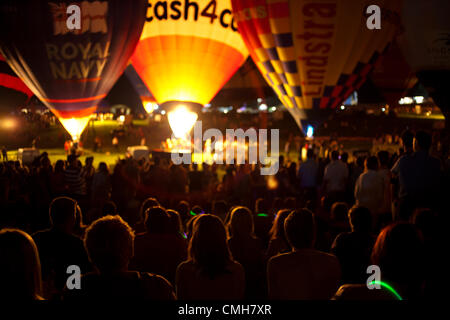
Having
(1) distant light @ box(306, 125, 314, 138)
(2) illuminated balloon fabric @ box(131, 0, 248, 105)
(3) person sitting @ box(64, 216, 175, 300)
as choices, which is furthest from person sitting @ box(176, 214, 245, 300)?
(2) illuminated balloon fabric @ box(131, 0, 248, 105)

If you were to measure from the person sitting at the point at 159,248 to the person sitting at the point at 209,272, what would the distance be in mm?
519

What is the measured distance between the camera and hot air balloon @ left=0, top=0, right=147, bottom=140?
7.76 metres

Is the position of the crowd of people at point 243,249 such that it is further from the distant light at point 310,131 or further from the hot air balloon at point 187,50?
the hot air balloon at point 187,50

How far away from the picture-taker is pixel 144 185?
677cm

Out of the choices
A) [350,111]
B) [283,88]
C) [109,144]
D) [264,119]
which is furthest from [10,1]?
[350,111]

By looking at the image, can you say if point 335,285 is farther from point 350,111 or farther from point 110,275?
point 350,111

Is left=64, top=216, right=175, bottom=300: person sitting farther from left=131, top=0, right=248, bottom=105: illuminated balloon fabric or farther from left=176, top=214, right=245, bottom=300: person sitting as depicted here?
left=131, top=0, right=248, bottom=105: illuminated balloon fabric

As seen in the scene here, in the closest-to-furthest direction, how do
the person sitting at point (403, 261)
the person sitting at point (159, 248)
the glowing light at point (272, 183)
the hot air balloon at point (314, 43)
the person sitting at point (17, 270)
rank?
the person sitting at point (17, 270)
the person sitting at point (403, 261)
the person sitting at point (159, 248)
the glowing light at point (272, 183)
the hot air balloon at point (314, 43)

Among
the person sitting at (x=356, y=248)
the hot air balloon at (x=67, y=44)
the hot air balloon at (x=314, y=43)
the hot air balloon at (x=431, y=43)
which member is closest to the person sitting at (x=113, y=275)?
the person sitting at (x=356, y=248)

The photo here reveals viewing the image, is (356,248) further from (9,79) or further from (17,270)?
(9,79)

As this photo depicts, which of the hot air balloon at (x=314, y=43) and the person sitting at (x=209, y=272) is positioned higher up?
the hot air balloon at (x=314, y=43)

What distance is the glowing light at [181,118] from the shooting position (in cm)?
1069

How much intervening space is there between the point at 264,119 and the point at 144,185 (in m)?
22.4
